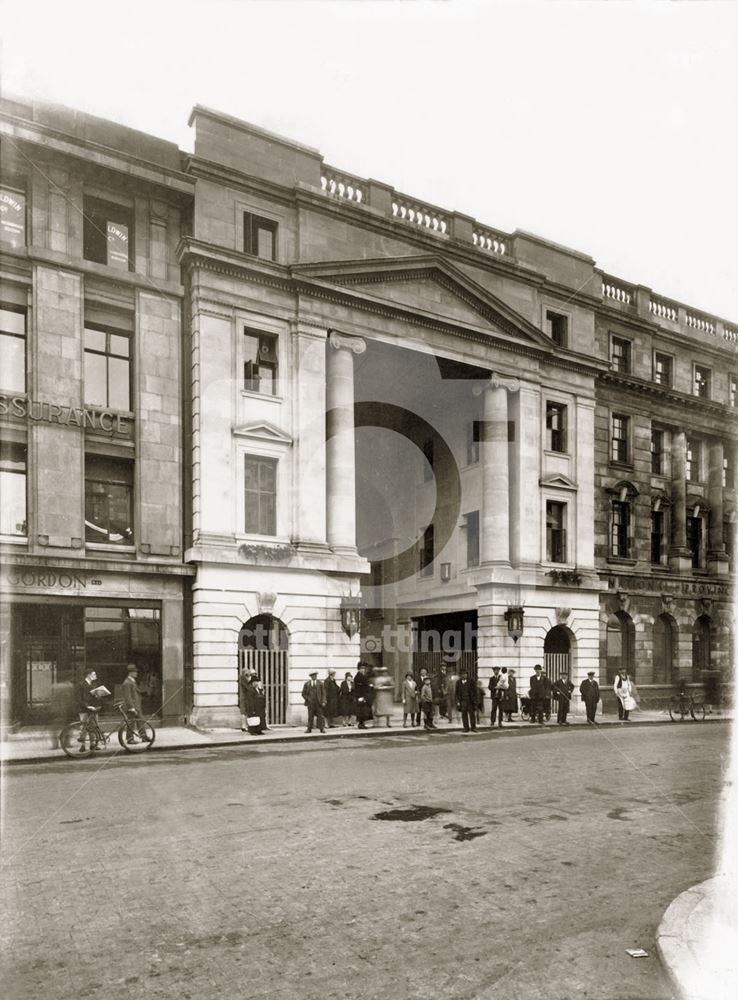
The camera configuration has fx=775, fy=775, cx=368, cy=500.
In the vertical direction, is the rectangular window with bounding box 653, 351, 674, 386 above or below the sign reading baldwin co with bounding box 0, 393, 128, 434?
above

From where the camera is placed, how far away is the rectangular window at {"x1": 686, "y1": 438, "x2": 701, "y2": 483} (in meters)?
31.8

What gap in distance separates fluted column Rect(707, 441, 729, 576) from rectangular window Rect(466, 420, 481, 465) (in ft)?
30.6

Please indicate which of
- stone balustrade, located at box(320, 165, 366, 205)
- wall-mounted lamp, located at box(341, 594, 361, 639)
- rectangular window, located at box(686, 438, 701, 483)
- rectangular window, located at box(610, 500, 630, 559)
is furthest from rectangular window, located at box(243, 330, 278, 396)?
rectangular window, located at box(686, 438, 701, 483)

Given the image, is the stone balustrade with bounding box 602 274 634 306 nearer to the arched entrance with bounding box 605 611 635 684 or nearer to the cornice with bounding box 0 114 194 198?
the arched entrance with bounding box 605 611 635 684

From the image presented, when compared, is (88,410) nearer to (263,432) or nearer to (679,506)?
(263,432)

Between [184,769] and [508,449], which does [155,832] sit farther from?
[508,449]

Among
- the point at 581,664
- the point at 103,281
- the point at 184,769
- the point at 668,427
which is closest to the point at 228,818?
the point at 184,769

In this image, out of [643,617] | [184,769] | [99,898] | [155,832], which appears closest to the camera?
[99,898]

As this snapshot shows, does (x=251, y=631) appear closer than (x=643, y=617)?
Yes

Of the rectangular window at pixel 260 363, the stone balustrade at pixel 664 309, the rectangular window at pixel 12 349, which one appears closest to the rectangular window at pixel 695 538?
the stone balustrade at pixel 664 309

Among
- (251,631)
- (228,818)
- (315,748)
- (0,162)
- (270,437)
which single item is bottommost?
(315,748)

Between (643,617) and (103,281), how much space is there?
74.6ft

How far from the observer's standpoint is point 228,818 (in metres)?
9.30

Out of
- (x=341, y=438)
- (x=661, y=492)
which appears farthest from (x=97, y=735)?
(x=661, y=492)
